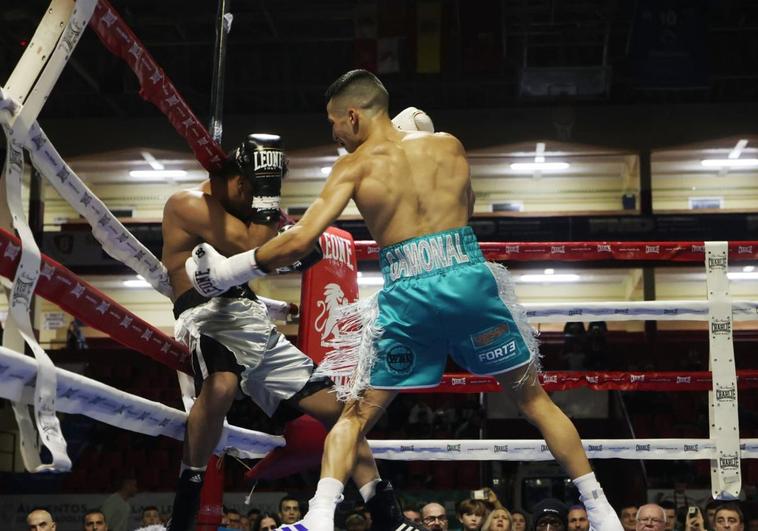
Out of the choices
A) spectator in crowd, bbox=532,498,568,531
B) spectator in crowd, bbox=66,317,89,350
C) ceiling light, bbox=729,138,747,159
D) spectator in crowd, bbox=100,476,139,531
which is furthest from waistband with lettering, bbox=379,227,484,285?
ceiling light, bbox=729,138,747,159

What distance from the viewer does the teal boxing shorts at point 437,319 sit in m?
2.24

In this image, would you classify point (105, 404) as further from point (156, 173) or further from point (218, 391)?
point (156, 173)

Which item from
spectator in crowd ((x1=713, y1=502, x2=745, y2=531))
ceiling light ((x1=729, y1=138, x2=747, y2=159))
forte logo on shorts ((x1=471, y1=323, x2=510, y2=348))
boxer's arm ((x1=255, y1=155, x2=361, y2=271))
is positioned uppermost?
ceiling light ((x1=729, y1=138, x2=747, y2=159))

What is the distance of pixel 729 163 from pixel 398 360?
14819 mm

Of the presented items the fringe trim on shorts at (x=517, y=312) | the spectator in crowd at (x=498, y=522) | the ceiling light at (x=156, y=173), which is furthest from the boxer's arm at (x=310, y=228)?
the ceiling light at (x=156, y=173)

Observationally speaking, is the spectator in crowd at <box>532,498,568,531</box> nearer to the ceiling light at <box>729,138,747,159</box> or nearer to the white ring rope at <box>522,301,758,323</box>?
the white ring rope at <box>522,301,758,323</box>

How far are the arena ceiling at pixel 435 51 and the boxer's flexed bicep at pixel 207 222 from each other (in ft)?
26.5

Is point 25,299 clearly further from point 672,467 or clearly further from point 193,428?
point 672,467

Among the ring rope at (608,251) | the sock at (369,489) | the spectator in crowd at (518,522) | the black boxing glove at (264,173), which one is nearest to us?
the sock at (369,489)

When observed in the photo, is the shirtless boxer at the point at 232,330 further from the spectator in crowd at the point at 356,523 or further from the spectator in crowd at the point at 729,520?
the spectator in crowd at the point at 356,523

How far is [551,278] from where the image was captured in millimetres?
17281

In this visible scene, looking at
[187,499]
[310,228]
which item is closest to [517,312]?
[310,228]

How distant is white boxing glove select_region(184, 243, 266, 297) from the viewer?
2.14 meters

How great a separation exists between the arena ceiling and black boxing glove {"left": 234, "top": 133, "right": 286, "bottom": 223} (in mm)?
8060
